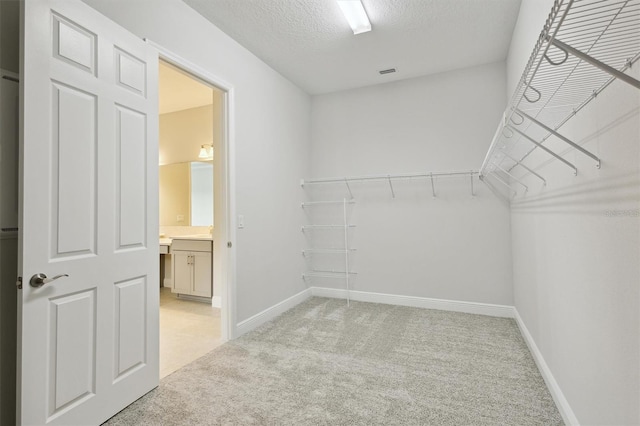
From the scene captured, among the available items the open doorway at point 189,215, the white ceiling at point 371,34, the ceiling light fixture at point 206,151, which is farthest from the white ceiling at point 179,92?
the white ceiling at point 371,34

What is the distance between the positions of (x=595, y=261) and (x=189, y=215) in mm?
4721

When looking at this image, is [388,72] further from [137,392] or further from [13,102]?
[137,392]

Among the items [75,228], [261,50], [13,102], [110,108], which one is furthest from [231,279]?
[261,50]

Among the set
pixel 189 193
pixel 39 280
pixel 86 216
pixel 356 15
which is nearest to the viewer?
pixel 39 280

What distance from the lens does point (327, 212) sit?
14.1 feet

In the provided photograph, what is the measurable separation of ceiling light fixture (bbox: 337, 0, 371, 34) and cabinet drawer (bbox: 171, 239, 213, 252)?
291 centimetres

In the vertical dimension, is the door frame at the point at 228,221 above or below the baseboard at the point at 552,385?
above

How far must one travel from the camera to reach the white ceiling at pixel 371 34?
2.53 metres

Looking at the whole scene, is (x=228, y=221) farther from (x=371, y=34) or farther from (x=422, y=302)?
(x=422, y=302)

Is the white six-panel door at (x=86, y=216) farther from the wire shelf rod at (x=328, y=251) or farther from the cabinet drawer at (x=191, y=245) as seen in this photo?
the wire shelf rod at (x=328, y=251)

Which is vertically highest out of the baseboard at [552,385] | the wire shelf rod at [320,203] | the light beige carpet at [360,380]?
the wire shelf rod at [320,203]

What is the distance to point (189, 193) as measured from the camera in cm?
484

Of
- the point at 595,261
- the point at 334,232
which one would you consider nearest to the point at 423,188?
the point at 334,232

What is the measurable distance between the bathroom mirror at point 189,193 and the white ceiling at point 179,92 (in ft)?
2.73
